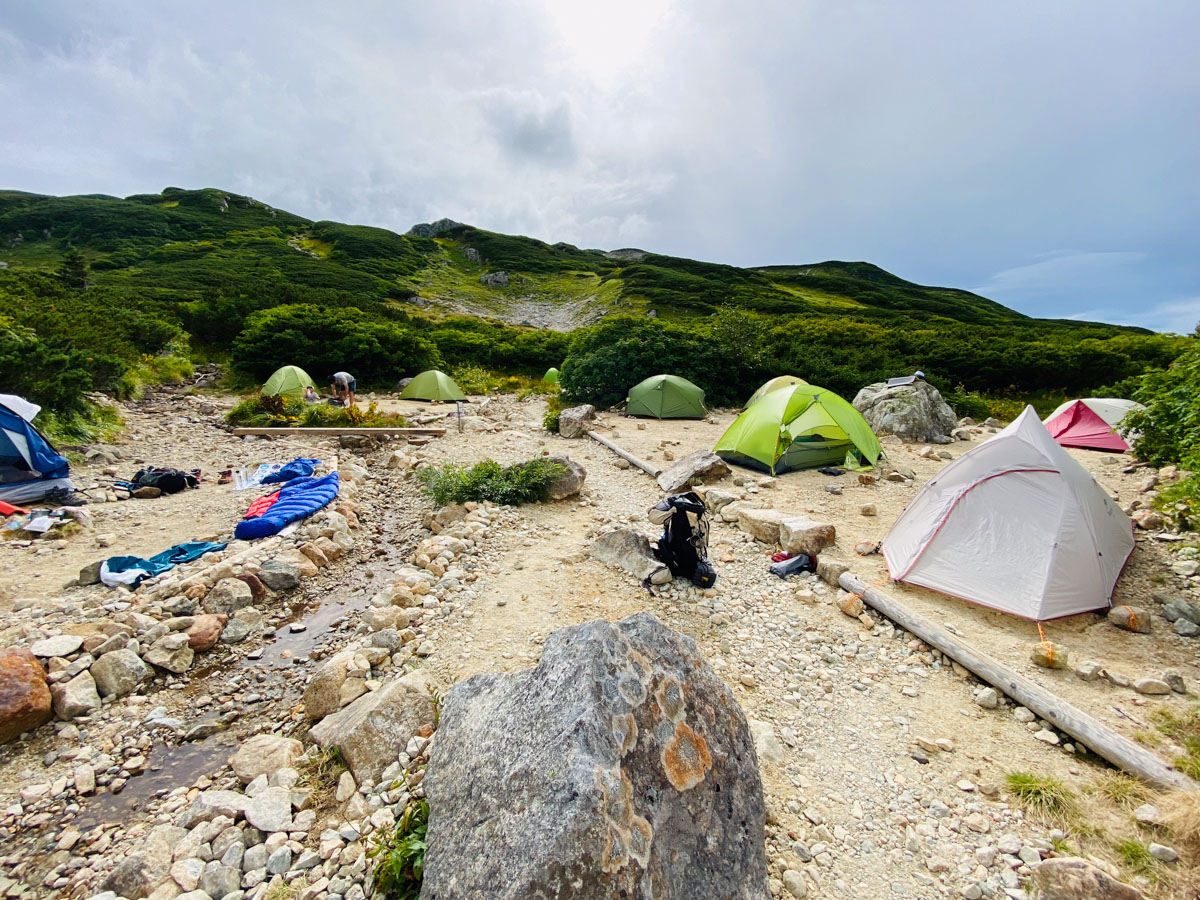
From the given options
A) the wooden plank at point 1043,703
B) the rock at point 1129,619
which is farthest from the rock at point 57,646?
the rock at point 1129,619

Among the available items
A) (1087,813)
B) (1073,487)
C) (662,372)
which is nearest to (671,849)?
(1087,813)

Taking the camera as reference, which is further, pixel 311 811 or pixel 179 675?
pixel 179 675

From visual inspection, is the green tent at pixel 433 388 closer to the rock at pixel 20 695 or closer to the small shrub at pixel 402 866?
the rock at pixel 20 695

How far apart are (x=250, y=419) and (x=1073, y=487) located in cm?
1890

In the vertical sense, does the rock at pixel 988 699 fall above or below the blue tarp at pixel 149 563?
above

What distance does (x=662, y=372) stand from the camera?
20.2 m

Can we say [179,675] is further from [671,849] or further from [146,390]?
[146,390]

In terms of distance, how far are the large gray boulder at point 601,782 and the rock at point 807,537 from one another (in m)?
4.23

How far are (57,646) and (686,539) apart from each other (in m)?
6.47

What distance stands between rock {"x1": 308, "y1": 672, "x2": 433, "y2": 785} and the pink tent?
16.3 m

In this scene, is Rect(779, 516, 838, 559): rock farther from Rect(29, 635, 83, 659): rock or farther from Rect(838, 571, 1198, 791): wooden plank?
Rect(29, 635, 83, 659): rock

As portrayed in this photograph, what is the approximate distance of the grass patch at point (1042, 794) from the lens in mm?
3248

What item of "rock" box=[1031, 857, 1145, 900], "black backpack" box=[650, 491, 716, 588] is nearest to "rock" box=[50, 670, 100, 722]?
"black backpack" box=[650, 491, 716, 588]

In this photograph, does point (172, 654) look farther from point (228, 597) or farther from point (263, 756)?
point (263, 756)
